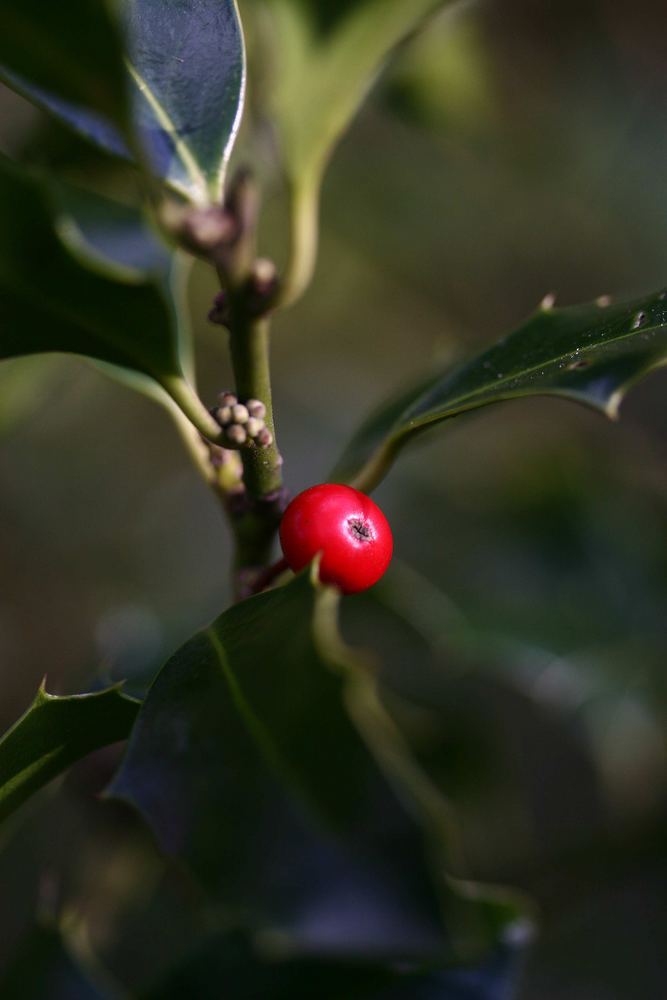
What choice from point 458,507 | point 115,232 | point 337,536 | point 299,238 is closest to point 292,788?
point 337,536

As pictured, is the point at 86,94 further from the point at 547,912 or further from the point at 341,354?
the point at 341,354

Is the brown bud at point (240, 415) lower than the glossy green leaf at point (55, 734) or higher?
higher

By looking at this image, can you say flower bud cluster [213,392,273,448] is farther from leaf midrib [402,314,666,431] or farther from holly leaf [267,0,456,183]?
holly leaf [267,0,456,183]

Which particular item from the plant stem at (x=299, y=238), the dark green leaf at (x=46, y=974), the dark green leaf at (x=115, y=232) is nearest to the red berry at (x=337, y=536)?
the plant stem at (x=299, y=238)

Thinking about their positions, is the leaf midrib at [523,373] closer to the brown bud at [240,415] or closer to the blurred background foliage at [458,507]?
the brown bud at [240,415]

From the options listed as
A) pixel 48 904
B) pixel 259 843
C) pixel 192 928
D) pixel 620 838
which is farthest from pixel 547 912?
pixel 259 843

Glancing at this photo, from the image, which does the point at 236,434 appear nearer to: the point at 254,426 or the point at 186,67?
the point at 254,426
